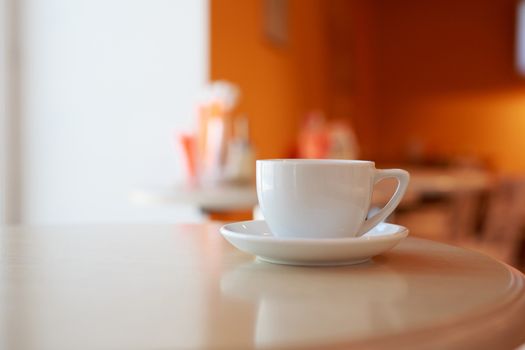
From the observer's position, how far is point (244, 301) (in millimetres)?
436

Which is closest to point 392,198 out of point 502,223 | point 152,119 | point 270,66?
point 152,119

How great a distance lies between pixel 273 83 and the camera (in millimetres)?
3576

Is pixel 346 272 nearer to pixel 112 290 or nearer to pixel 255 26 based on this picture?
pixel 112 290

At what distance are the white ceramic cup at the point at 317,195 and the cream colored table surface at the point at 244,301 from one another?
5 centimetres

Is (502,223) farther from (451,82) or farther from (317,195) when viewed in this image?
(451,82)

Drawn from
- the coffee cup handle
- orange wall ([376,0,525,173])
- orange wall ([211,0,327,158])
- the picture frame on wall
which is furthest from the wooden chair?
orange wall ([376,0,525,173])

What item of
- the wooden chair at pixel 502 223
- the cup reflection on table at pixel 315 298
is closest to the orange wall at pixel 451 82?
the wooden chair at pixel 502 223

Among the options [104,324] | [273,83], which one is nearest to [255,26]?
[273,83]

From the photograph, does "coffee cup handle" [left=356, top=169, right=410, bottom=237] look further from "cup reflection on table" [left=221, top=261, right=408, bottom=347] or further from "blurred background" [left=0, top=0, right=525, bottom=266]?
"blurred background" [left=0, top=0, right=525, bottom=266]

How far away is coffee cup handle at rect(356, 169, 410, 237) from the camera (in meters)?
0.63

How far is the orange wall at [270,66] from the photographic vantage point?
2.80 metres

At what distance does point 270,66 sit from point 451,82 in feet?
9.32

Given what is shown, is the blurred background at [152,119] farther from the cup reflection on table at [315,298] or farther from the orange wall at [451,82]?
the orange wall at [451,82]

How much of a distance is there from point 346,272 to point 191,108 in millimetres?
2064
